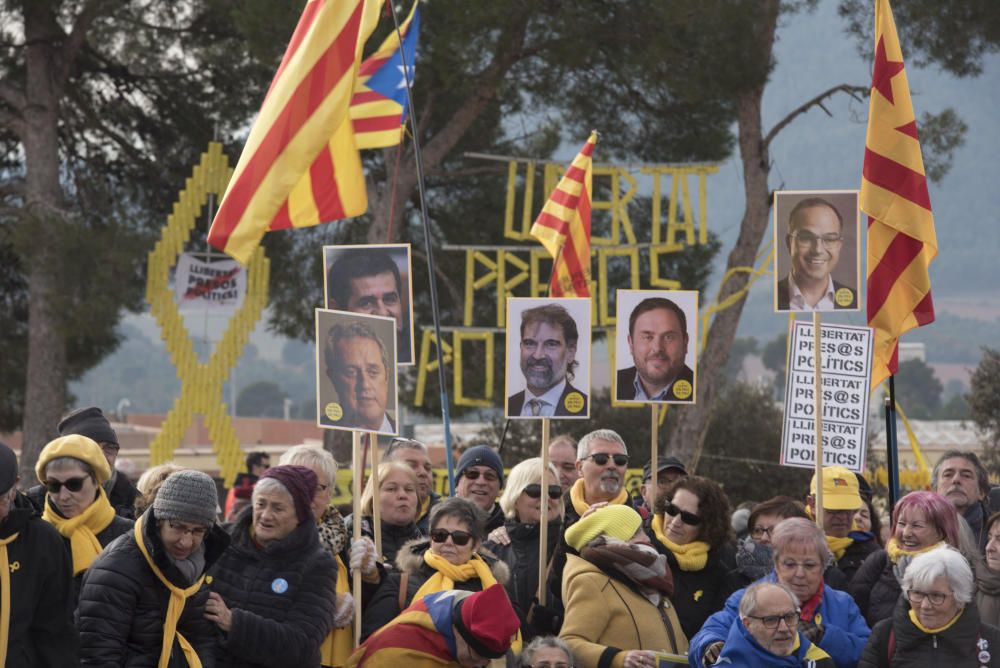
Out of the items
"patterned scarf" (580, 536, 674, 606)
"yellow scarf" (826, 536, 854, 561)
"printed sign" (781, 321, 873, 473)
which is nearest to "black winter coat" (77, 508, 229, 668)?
"patterned scarf" (580, 536, 674, 606)

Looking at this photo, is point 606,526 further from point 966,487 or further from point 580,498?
point 966,487

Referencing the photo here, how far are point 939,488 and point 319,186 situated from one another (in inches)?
139

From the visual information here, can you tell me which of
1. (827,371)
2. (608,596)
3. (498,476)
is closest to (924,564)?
(608,596)

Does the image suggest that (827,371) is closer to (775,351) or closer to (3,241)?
(3,241)

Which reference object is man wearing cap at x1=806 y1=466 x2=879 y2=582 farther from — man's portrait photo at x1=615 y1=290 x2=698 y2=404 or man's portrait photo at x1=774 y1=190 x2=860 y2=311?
man's portrait photo at x1=615 y1=290 x2=698 y2=404

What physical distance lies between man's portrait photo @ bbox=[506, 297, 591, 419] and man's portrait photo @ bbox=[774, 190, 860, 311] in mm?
1123

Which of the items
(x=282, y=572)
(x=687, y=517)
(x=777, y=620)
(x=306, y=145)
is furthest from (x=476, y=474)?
(x=777, y=620)

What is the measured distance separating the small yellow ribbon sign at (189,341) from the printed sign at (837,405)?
33.1 feet

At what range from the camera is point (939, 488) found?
8.03 meters

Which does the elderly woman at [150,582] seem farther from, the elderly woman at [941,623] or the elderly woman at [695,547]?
the elderly woman at [941,623]

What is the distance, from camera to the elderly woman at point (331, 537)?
6180 millimetres

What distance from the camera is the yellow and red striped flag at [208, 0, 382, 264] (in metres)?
7.51

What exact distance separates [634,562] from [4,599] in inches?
98.1

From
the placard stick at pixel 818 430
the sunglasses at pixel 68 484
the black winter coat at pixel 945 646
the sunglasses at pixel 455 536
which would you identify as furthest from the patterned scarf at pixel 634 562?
the sunglasses at pixel 68 484
